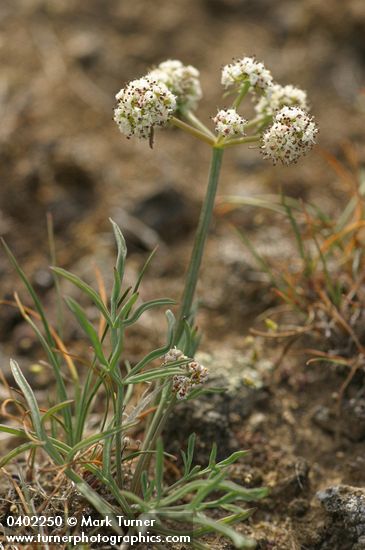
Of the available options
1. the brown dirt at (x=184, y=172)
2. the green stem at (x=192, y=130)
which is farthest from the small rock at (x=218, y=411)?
the green stem at (x=192, y=130)

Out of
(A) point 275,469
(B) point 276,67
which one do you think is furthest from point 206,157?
(A) point 275,469

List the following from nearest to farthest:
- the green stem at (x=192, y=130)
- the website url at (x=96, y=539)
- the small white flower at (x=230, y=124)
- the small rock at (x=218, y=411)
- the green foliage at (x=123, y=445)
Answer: the green foliage at (x=123, y=445), the website url at (x=96, y=539), the small white flower at (x=230, y=124), the green stem at (x=192, y=130), the small rock at (x=218, y=411)

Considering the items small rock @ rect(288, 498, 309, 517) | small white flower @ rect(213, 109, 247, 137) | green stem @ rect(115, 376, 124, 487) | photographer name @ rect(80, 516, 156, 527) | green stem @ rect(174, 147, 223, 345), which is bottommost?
photographer name @ rect(80, 516, 156, 527)

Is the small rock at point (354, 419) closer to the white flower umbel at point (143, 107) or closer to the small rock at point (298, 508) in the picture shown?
the small rock at point (298, 508)

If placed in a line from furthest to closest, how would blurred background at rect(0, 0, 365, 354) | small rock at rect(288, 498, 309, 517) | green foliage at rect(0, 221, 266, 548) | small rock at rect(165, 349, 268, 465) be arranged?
1. blurred background at rect(0, 0, 365, 354)
2. small rock at rect(165, 349, 268, 465)
3. small rock at rect(288, 498, 309, 517)
4. green foliage at rect(0, 221, 266, 548)

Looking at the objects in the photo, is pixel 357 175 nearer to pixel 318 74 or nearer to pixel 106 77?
pixel 318 74

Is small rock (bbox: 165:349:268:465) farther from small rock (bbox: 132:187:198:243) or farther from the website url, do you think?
small rock (bbox: 132:187:198:243)

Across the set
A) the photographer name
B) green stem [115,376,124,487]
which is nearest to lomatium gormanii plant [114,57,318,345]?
green stem [115,376,124,487]
